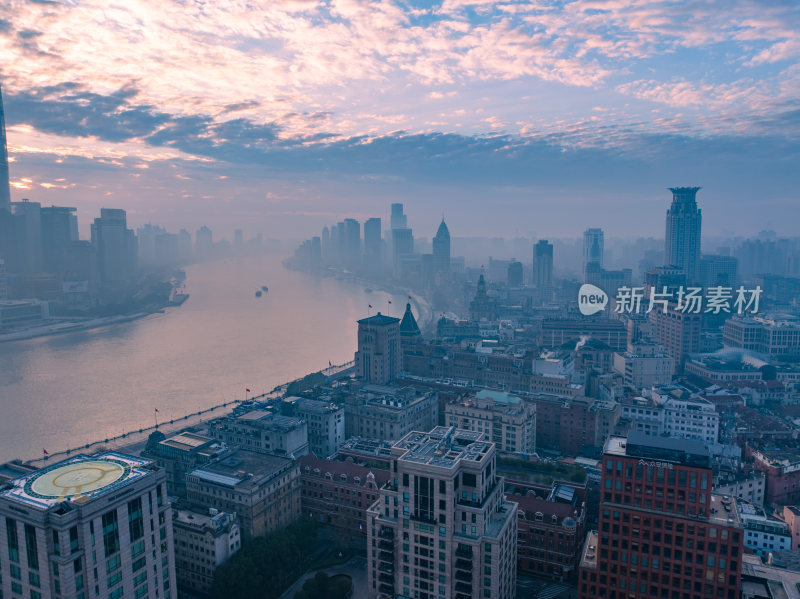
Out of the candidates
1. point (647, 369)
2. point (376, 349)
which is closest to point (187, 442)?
point (376, 349)

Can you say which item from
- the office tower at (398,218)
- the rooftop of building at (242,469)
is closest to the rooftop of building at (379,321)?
the rooftop of building at (242,469)

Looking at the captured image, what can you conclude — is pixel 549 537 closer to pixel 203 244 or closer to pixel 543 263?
pixel 543 263

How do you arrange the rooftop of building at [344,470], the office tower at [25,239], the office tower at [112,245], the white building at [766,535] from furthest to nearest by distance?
the office tower at [112,245], the office tower at [25,239], the rooftop of building at [344,470], the white building at [766,535]

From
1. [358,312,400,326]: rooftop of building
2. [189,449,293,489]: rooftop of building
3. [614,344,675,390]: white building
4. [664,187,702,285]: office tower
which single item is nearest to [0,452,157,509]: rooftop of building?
[189,449,293,489]: rooftop of building

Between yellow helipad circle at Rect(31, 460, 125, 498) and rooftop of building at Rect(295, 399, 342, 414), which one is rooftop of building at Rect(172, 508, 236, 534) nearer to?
yellow helipad circle at Rect(31, 460, 125, 498)

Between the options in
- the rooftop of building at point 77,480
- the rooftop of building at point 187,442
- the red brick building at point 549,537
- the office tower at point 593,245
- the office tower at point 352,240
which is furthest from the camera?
the office tower at point 352,240

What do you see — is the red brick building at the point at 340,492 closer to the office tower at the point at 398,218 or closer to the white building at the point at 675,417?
the white building at the point at 675,417
